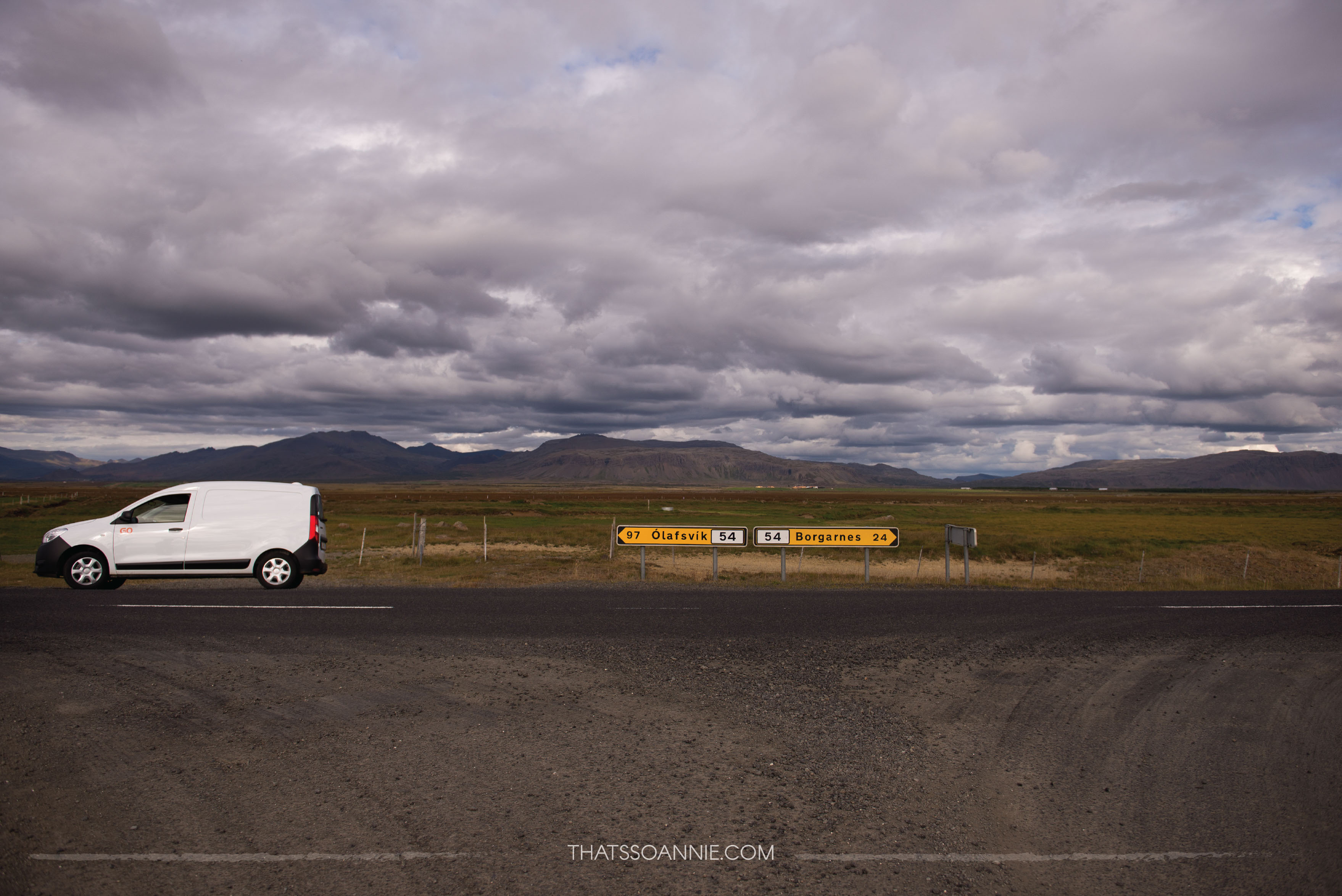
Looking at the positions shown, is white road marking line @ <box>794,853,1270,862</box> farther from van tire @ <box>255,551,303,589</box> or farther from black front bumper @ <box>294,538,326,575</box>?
van tire @ <box>255,551,303,589</box>

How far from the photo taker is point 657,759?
6.73 m

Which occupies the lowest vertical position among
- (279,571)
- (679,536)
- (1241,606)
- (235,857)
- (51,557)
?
(1241,606)

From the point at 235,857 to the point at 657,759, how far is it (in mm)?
3403

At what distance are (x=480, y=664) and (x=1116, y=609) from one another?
13.7 m

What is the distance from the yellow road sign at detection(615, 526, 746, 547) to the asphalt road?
26.1 feet

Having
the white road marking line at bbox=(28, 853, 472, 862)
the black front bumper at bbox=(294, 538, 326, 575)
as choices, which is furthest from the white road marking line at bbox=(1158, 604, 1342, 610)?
the black front bumper at bbox=(294, 538, 326, 575)

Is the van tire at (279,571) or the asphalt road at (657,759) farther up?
the van tire at (279,571)

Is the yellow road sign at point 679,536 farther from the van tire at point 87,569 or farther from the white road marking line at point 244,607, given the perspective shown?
the van tire at point 87,569

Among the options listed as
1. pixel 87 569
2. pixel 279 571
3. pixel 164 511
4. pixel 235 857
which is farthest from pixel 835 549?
pixel 235 857

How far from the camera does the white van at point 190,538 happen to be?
13.8 m

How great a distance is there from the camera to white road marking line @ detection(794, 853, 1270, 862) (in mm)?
5039

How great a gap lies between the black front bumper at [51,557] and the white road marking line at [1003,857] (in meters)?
15.3

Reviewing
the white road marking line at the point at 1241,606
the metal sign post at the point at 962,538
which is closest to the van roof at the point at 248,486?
the metal sign post at the point at 962,538

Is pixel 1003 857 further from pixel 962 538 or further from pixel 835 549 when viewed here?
pixel 835 549
